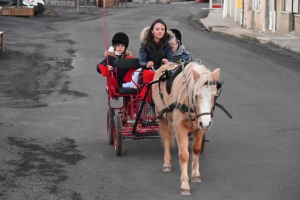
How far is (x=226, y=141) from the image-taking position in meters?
10.5

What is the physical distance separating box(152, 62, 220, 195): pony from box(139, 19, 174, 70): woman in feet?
1.75

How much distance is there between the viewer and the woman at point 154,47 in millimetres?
9516

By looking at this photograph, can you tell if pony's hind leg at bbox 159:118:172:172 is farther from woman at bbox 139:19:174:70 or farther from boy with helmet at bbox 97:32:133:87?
boy with helmet at bbox 97:32:133:87

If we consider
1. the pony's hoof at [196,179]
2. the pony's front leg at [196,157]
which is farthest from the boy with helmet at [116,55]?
the pony's hoof at [196,179]

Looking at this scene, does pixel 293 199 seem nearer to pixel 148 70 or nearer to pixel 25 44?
pixel 148 70

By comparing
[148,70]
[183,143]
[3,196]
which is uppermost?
[148,70]

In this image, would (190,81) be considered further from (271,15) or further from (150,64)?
(271,15)

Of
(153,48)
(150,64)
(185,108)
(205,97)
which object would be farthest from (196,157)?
(153,48)

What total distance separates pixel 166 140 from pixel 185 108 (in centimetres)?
121

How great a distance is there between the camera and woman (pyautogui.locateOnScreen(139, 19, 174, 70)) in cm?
952

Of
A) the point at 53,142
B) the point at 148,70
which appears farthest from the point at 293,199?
the point at 53,142

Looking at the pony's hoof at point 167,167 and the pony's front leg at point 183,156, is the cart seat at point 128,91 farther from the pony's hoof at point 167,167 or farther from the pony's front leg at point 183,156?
the pony's front leg at point 183,156

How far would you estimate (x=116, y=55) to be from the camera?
34.3ft

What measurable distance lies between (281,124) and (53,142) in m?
3.68
